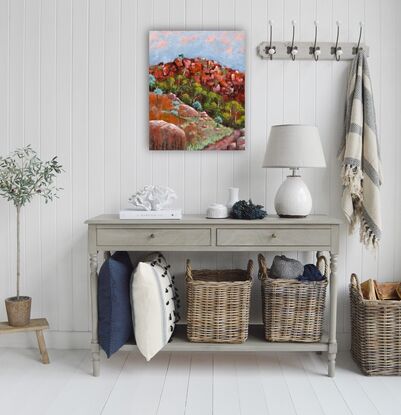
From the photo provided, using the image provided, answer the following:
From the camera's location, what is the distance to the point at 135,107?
3.22 m

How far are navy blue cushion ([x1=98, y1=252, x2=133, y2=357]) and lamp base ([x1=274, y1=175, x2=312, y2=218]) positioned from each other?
92cm

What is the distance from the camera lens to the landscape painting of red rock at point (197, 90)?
3170mm

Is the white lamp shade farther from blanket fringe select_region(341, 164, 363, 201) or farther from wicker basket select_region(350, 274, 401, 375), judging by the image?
wicker basket select_region(350, 274, 401, 375)

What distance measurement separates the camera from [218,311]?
2822 mm

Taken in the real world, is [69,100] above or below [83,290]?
above

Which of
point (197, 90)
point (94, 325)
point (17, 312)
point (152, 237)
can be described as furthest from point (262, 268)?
point (17, 312)

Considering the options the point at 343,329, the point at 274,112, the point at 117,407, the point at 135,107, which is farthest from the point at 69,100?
the point at 343,329

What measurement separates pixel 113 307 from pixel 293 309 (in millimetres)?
930

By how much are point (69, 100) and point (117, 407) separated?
1774mm

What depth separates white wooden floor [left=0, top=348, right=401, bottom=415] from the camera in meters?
2.45

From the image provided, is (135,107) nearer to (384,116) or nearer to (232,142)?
(232,142)

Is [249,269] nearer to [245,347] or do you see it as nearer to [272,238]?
[272,238]

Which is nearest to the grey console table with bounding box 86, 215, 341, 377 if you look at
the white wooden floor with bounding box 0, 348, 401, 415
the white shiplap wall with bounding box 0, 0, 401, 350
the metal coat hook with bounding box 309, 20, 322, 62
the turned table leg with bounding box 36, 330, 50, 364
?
the white wooden floor with bounding box 0, 348, 401, 415

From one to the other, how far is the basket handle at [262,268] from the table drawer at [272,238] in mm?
215
